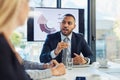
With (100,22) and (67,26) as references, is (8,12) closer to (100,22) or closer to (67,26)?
(67,26)

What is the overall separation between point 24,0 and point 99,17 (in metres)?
4.15

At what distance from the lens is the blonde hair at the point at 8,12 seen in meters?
0.65

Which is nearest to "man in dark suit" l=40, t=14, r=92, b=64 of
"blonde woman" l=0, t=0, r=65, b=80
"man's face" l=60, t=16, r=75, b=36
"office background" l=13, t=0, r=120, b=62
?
"man's face" l=60, t=16, r=75, b=36

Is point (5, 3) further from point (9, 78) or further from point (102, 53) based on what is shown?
point (102, 53)

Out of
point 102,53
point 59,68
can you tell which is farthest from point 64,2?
point 59,68

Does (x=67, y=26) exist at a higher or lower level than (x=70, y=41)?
higher

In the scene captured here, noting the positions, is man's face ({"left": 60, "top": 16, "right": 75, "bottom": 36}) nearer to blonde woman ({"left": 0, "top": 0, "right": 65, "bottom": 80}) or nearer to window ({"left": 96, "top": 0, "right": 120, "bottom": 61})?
window ({"left": 96, "top": 0, "right": 120, "bottom": 61})

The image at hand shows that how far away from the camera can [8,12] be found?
66 cm

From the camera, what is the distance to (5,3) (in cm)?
66

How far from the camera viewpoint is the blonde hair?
65 cm

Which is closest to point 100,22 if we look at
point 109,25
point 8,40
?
point 109,25

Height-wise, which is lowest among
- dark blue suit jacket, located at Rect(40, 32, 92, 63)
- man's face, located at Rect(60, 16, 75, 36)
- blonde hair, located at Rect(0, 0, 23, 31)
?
dark blue suit jacket, located at Rect(40, 32, 92, 63)

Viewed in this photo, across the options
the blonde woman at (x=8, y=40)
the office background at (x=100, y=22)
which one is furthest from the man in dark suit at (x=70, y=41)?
the blonde woman at (x=8, y=40)

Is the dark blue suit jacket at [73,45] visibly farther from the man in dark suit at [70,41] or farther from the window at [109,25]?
the window at [109,25]
